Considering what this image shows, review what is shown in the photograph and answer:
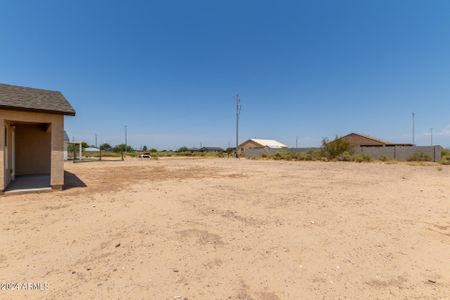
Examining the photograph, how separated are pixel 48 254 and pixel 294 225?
445 centimetres

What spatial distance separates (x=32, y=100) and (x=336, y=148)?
31.9 metres

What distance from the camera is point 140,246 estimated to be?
385 cm

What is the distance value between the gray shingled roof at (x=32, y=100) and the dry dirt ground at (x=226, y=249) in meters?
3.07

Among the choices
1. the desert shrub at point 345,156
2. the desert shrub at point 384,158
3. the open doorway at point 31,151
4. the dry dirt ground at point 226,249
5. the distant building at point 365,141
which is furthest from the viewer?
the distant building at point 365,141

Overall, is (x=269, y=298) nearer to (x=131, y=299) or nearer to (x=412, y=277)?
(x=131, y=299)

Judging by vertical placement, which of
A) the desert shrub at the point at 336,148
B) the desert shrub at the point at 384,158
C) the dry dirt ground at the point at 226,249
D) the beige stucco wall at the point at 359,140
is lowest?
the dry dirt ground at the point at 226,249

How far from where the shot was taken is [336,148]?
31297mm

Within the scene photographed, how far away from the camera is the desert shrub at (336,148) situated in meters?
31.2

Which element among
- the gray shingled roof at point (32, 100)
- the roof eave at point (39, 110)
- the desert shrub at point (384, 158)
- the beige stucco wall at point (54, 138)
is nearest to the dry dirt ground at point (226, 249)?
the beige stucco wall at point (54, 138)

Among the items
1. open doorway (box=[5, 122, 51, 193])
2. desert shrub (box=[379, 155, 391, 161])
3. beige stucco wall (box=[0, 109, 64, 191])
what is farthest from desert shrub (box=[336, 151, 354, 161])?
open doorway (box=[5, 122, 51, 193])

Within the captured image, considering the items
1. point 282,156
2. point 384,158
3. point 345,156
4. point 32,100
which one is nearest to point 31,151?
point 32,100

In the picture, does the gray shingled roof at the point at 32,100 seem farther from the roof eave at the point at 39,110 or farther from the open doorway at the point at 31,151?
the open doorway at the point at 31,151

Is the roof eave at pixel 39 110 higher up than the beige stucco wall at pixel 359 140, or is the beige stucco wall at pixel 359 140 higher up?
the beige stucco wall at pixel 359 140

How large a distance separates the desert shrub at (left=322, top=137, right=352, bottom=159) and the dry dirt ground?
25.8 m
